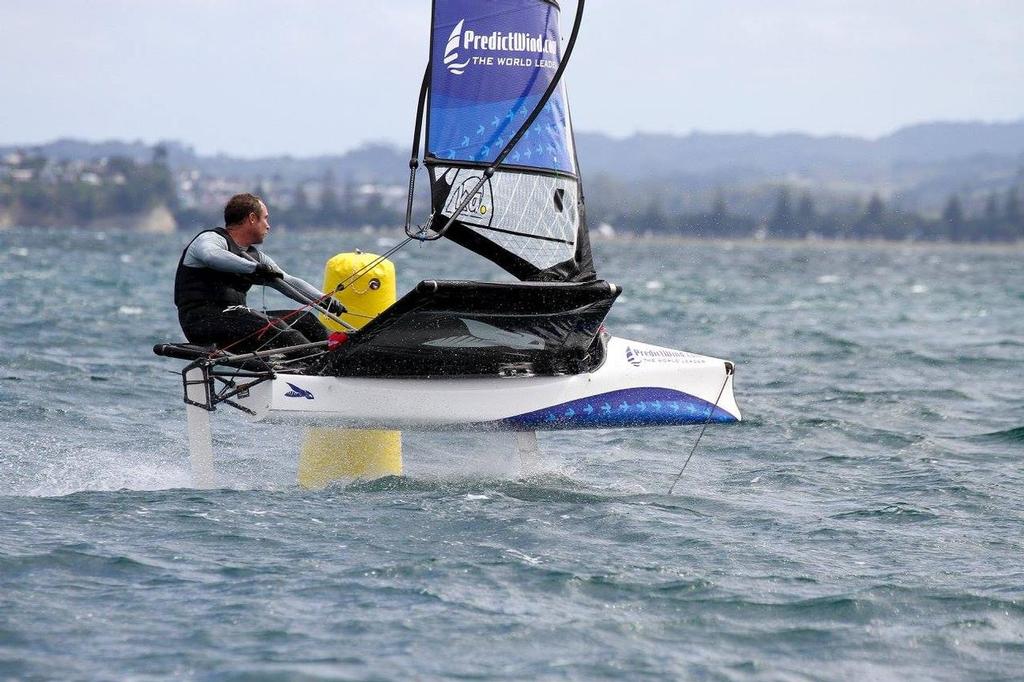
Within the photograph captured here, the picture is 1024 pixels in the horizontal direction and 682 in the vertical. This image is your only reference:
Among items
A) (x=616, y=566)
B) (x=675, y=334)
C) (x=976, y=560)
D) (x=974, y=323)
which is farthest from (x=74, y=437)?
(x=974, y=323)

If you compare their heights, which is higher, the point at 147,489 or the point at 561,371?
the point at 561,371

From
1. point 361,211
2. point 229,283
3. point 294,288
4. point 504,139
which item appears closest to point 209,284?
point 229,283

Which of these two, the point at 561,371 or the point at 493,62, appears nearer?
the point at 561,371

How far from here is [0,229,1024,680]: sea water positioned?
452 centimetres

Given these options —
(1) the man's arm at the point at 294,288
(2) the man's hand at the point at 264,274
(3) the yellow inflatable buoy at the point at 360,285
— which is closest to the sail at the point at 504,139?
(3) the yellow inflatable buoy at the point at 360,285

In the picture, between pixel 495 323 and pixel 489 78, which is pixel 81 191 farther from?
pixel 495 323

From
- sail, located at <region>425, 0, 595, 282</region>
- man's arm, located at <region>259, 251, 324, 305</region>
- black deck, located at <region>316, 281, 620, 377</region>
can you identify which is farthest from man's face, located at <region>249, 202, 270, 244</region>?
sail, located at <region>425, 0, 595, 282</region>

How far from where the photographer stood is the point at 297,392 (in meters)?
6.59

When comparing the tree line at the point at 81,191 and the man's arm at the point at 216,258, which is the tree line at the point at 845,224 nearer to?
the tree line at the point at 81,191

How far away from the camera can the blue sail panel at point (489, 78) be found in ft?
24.7

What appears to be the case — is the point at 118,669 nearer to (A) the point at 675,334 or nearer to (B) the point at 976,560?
(B) the point at 976,560

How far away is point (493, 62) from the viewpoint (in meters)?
7.58

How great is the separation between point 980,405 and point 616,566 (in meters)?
6.90

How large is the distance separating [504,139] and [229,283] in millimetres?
1801
